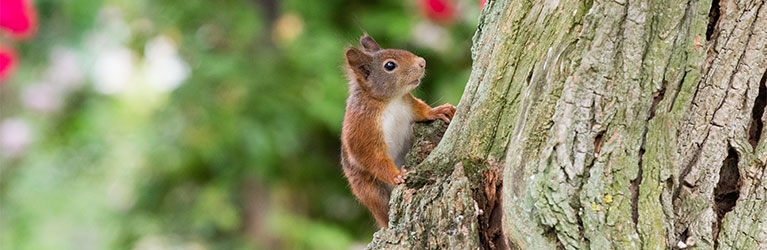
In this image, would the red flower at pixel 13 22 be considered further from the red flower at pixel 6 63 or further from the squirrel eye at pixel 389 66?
the squirrel eye at pixel 389 66

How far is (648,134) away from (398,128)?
84 centimetres

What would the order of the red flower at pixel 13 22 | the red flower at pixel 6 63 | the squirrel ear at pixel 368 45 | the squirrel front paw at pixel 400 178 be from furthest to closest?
the red flower at pixel 6 63 → the red flower at pixel 13 22 → the squirrel ear at pixel 368 45 → the squirrel front paw at pixel 400 178

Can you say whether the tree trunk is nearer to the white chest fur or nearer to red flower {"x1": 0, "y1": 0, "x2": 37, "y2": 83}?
the white chest fur

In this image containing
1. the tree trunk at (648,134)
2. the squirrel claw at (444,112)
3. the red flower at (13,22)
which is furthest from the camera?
the red flower at (13,22)

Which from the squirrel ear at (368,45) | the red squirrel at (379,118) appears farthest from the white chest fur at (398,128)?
the squirrel ear at (368,45)

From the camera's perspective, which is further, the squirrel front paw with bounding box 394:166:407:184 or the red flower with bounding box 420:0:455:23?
the red flower with bounding box 420:0:455:23

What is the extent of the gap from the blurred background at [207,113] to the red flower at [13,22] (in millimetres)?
12

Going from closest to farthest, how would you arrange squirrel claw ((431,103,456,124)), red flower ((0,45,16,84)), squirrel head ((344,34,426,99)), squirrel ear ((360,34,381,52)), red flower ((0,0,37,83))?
squirrel claw ((431,103,456,124)) → squirrel head ((344,34,426,99)) → squirrel ear ((360,34,381,52)) → red flower ((0,0,37,83)) → red flower ((0,45,16,84))

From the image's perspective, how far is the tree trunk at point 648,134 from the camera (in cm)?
121

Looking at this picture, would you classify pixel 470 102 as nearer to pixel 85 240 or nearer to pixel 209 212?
pixel 209 212

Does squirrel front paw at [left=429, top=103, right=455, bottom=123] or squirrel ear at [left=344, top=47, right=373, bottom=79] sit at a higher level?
squirrel ear at [left=344, top=47, right=373, bottom=79]

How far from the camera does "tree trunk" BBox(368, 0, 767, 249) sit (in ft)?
3.97

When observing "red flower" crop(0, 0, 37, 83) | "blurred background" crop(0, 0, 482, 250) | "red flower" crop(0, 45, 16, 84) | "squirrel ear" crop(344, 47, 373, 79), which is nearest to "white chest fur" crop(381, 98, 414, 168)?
"squirrel ear" crop(344, 47, 373, 79)

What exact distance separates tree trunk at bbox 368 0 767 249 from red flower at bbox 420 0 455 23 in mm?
1572
